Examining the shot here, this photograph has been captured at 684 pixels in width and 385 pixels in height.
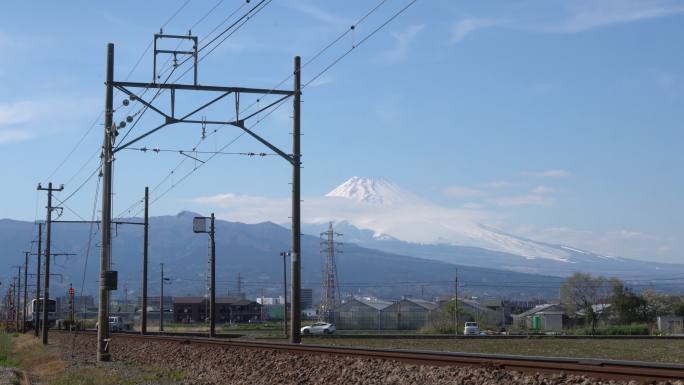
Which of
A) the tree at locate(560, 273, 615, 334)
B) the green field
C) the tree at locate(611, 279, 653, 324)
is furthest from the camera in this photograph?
the tree at locate(560, 273, 615, 334)

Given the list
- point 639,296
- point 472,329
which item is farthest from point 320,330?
point 639,296

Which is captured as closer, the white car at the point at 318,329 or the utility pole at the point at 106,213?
the utility pole at the point at 106,213

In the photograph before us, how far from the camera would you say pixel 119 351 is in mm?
44375

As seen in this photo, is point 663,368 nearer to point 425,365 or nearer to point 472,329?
point 425,365

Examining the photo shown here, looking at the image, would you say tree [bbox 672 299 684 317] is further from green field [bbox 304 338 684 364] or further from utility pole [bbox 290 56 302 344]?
utility pole [bbox 290 56 302 344]

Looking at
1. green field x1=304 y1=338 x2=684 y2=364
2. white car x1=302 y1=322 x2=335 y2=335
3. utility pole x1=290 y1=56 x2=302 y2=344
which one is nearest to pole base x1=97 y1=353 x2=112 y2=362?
utility pole x1=290 y1=56 x2=302 y2=344

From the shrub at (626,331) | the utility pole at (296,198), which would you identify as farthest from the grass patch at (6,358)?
the shrub at (626,331)

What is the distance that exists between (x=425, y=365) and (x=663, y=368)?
547 centimetres

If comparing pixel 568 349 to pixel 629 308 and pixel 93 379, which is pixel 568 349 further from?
pixel 629 308

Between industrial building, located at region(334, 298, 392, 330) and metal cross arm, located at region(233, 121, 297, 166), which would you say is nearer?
metal cross arm, located at region(233, 121, 297, 166)

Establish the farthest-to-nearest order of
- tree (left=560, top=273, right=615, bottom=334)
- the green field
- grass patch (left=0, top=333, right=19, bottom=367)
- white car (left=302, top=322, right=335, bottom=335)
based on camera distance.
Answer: tree (left=560, top=273, right=615, bottom=334) → white car (left=302, top=322, right=335, bottom=335) → grass patch (left=0, top=333, right=19, bottom=367) → the green field

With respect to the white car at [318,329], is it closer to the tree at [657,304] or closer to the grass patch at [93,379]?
the tree at [657,304]

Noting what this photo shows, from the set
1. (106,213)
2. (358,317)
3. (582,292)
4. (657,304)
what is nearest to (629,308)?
(657,304)

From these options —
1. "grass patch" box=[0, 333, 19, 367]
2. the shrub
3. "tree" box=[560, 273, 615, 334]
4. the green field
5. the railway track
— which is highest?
"tree" box=[560, 273, 615, 334]
